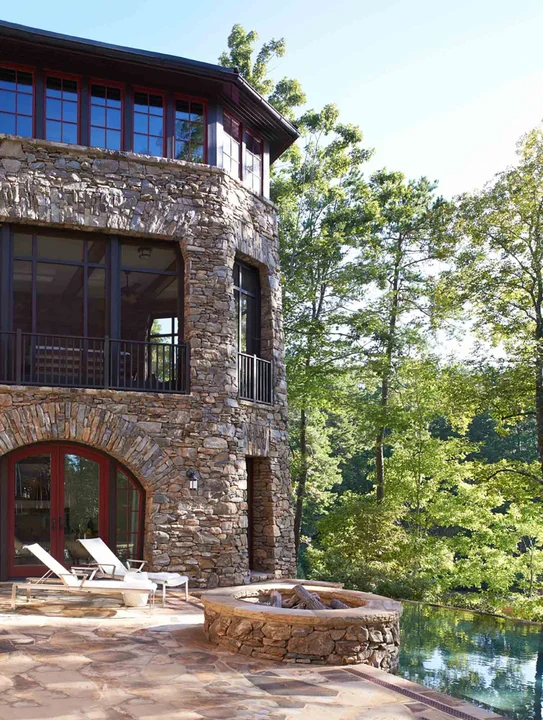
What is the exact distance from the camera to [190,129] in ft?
44.0

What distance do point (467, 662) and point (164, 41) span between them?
623 inches

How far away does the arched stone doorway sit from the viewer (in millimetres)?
11695

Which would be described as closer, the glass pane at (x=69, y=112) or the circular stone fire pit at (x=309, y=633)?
the circular stone fire pit at (x=309, y=633)

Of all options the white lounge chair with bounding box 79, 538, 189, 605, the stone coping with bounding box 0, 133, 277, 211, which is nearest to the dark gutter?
the stone coping with bounding box 0, 133, 277, 211

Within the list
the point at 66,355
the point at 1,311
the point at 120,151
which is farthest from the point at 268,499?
the point at 120,151

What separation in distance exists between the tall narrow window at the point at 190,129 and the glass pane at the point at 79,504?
5670mm

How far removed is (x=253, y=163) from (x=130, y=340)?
14.9 ft

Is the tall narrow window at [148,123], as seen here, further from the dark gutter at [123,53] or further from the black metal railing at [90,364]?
the black metal railing at [90,364]

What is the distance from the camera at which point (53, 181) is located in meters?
12.1

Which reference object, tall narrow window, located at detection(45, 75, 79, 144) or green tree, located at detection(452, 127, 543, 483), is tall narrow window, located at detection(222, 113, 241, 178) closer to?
tall narrow window, located at detection(45, 75, 79, 144)

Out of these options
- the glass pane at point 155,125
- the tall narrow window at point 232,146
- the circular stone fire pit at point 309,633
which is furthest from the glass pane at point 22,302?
the circular stone fire pit at point 309,633

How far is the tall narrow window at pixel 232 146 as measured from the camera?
45.2 ft

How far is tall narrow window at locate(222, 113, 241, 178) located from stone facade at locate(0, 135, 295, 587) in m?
0.66

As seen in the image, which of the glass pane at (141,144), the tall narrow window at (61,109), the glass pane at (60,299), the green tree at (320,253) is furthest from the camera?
the green tree at (320,253)
